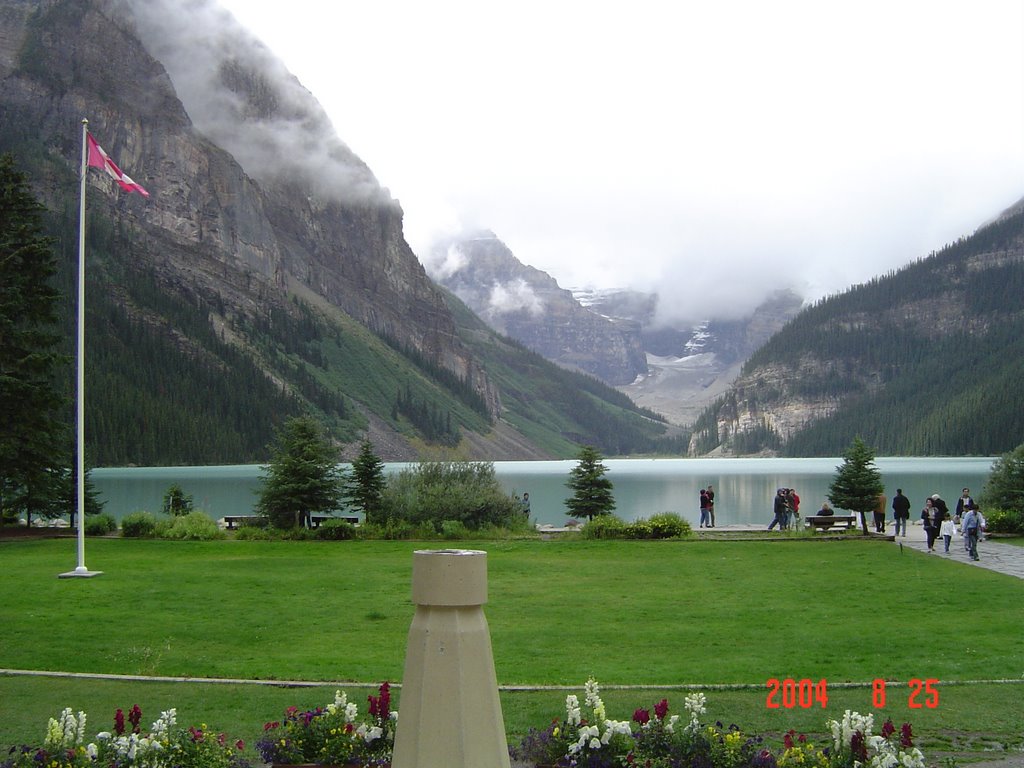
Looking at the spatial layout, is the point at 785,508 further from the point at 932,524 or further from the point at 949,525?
the point at 949,525

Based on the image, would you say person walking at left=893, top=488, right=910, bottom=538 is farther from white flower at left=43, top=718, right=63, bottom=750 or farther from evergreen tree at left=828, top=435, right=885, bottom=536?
white flower at left=43, top=718, right=63, bottom=750

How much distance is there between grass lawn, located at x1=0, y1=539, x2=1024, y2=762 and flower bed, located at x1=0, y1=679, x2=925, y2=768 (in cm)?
153

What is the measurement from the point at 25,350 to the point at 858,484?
30.3 m

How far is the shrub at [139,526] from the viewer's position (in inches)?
1316

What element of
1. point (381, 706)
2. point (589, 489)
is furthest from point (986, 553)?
point (381, 706)

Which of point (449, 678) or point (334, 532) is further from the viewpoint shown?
point (334, 532)

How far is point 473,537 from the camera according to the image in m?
32.3

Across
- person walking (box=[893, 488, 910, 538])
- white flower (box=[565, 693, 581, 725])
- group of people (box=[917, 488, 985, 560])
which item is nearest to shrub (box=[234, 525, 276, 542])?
group of people (box=[917, 488, 985, 560])

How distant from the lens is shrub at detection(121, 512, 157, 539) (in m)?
33.4

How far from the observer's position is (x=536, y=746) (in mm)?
8453

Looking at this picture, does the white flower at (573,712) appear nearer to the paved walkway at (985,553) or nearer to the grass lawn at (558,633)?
the grass lawn at (558,633)

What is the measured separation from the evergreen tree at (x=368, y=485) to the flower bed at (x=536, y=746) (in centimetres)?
2702

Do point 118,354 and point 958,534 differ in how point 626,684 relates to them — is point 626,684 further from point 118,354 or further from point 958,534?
point 118,354

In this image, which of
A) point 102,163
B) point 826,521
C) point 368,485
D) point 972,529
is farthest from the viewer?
point 368,485
